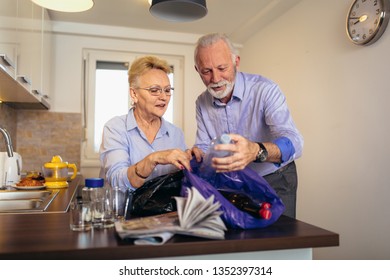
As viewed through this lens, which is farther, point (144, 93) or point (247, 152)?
point (144, 93)

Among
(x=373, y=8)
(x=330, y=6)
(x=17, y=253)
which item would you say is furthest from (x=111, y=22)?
(x=17, y=253)

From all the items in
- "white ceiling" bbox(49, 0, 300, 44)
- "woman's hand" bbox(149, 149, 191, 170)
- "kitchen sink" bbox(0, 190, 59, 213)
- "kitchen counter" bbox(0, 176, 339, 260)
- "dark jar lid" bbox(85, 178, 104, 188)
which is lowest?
"kitchen sink" bbox(0, 190, 59, 213)

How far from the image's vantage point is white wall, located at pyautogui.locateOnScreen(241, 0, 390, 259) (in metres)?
1.81

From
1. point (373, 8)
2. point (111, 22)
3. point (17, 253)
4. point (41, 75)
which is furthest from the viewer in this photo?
point (111, 22)

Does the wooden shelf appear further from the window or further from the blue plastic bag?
the blue plastic bag

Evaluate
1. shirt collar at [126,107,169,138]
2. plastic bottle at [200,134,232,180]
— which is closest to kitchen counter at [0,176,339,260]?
plastic bottle at [200,134,232,180]

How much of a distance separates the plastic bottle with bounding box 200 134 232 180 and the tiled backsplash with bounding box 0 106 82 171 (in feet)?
8.45

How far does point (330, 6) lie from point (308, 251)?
205 cm

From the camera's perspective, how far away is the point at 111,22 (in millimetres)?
3219

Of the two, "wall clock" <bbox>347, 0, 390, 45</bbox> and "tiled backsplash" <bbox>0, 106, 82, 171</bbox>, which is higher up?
"wall clock" <bbox>347, 0, 390, 45</bbox>

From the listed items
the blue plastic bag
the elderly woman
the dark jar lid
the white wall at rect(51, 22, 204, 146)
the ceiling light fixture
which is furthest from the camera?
the white wall at rect(51, 22, 204, 146)

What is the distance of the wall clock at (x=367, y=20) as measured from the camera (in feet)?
5.74

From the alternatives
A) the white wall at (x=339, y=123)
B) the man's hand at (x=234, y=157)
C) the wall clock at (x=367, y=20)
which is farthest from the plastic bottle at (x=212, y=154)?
the wall clock at (x=367, y=20)
